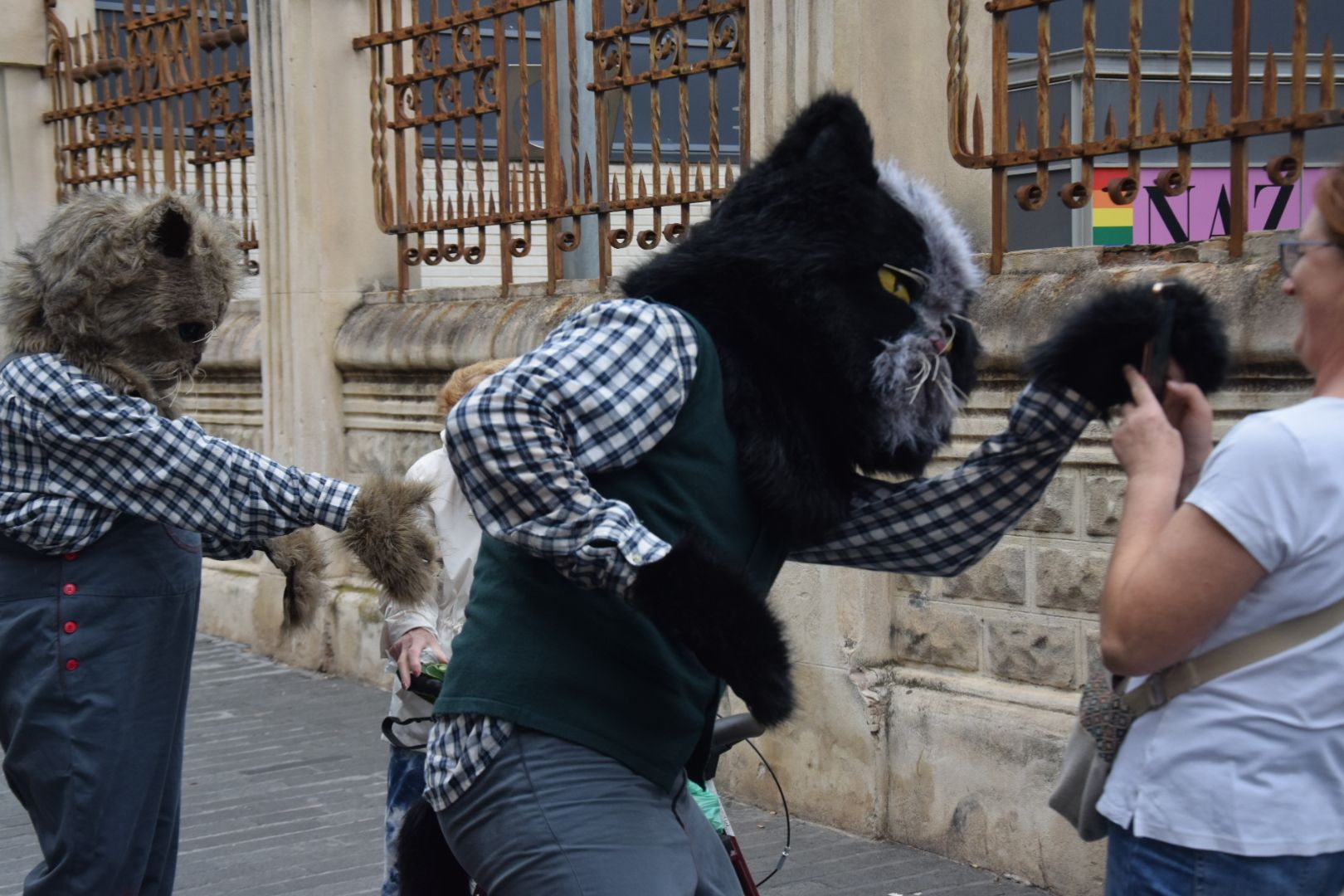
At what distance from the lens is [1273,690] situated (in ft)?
7.00

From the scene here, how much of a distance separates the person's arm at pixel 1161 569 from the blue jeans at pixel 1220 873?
24 cm

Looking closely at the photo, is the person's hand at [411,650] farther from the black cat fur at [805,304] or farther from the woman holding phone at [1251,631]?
the woman holding phone at [1251,631]

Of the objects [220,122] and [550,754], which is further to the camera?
[220,122]

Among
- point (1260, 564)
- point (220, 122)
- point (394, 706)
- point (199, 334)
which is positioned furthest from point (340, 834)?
point (220, 122)

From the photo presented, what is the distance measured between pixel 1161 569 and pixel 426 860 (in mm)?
1302

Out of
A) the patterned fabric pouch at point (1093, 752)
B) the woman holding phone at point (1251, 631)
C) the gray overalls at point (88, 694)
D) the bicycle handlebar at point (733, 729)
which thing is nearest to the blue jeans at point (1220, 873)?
the woman holding phone at point (1251, 631)

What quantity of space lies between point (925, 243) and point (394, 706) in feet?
7.07

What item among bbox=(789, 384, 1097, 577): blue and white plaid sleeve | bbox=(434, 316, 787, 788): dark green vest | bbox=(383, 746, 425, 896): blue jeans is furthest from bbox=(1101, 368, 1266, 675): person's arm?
bbox=(383, 746, 425, 896): blue jeans

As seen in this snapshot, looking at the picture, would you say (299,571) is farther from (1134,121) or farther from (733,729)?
(1134,121)

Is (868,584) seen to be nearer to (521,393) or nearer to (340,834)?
(340,834)

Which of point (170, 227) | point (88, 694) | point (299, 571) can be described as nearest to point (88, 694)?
point (88, 694)

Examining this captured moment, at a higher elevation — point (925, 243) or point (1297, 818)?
point (925, 243)

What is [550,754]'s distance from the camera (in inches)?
95.0

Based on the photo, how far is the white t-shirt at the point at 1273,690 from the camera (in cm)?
207
